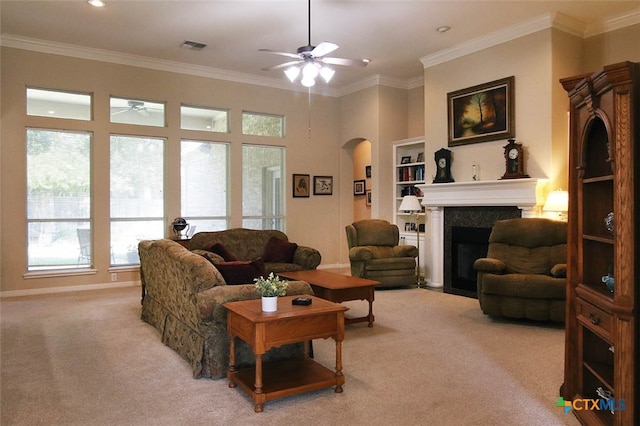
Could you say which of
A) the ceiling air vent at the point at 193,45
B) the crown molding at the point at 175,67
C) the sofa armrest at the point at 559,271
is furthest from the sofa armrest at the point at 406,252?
the ceiling air vent at the point at 193,45

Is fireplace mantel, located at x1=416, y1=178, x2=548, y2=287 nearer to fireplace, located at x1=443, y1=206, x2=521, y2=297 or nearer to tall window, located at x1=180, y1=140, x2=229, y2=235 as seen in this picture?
fireplace, located at x1=443, y1=206, x2=521, y2=297

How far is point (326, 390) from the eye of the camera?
3188 mm

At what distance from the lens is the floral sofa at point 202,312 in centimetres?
341

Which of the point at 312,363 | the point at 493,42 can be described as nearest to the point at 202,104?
the point at 493,42

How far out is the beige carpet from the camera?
2.82m

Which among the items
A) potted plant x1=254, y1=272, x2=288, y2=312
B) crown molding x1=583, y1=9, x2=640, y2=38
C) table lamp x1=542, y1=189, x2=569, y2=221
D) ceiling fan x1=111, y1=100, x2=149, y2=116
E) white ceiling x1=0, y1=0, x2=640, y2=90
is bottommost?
potted plant x1=254, y1=272, x2=288, y2=312

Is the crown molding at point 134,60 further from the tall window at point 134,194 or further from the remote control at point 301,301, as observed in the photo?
the remote control at point 301,301

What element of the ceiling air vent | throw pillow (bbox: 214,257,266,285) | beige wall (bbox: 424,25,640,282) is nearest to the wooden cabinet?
throw pillow (bbox: 214,257,266,285)

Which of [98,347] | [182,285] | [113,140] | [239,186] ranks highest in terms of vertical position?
[113,140]

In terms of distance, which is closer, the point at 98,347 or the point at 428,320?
the point at 98,347

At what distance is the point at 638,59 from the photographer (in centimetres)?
563

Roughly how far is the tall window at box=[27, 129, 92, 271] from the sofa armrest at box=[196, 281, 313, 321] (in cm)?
449

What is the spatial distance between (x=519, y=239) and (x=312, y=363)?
10.6ft

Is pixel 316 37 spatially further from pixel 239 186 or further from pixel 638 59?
pixel 638 59
